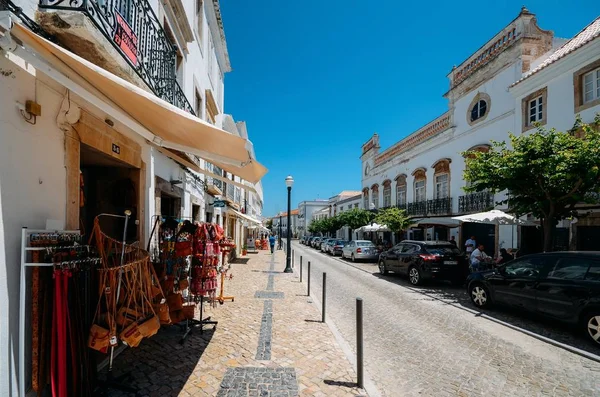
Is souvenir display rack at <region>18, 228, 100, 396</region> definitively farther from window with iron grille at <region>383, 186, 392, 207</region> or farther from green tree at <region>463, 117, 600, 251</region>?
window with iron grille at <region>383, 186, 392, 207</region>

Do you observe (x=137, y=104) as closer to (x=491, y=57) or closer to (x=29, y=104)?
(x=29, y=104)

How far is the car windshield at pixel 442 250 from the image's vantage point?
11.6 metres

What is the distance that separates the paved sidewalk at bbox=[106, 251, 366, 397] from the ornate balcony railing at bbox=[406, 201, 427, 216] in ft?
60.1

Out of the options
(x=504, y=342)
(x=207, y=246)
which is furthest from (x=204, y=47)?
(x=504, y=342)

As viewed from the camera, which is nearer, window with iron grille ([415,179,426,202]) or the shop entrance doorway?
the shop entrance doorway

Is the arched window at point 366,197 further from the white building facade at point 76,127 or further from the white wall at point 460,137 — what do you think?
the white building facade at point 76,127

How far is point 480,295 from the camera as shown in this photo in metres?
8.16

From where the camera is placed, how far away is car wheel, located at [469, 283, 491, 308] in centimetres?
800

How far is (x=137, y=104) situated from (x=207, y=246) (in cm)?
269

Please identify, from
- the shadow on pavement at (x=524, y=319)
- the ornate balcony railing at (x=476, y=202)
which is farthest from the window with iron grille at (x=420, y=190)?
the shadow on pavement at (x=524, y=319)

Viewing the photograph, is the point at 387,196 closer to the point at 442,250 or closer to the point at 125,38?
the point at 442,250

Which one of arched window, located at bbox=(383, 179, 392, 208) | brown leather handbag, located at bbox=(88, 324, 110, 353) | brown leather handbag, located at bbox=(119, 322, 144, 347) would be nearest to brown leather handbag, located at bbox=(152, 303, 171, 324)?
brown leather handbag, located at bbox=(119, 322, 144, 347)

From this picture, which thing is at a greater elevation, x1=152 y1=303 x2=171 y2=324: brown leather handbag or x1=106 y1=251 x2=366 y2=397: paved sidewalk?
x1=152 y1=303 x2=171 y2=324: brown leather handbag

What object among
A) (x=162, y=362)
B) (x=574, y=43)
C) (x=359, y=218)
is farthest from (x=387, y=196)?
(x=162, y=362)
